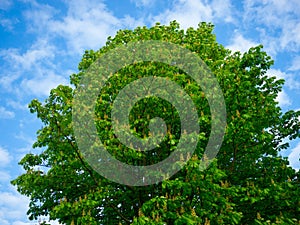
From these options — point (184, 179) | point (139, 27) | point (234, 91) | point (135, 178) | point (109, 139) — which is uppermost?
point (139, 27)

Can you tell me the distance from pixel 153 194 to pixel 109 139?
3.74m

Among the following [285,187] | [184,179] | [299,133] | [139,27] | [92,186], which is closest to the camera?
[184,179]

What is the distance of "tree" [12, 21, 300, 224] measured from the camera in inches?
448

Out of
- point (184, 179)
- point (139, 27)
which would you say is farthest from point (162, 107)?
point (139, 27)

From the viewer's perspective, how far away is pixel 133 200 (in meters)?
14.9

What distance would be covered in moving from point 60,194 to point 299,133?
1259cm

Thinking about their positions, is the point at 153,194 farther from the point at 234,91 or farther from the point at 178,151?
the point at 234,91

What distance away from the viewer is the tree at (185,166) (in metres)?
11.4

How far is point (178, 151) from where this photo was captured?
40.0 ft

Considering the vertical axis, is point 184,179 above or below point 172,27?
below

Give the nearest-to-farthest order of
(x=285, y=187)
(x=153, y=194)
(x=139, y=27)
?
1. (x=285, y=187)
2. (x=153, y=194)
3. (x=139, y=27)

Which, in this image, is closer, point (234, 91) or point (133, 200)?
point (234, 91)

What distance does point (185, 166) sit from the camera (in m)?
11.0

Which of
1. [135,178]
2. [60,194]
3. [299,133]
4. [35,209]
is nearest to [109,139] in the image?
[135,178]
